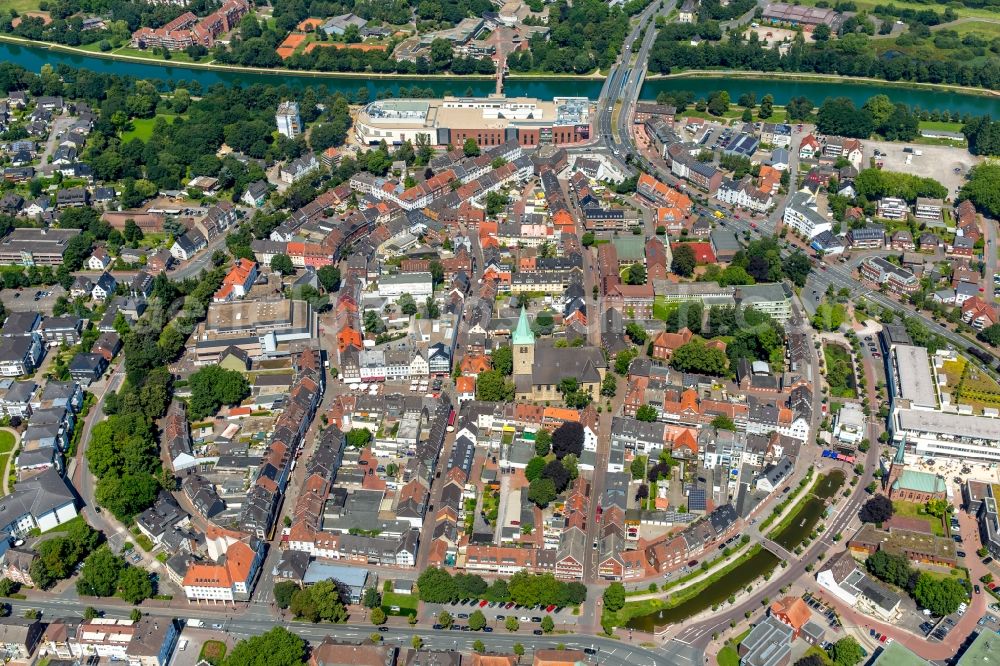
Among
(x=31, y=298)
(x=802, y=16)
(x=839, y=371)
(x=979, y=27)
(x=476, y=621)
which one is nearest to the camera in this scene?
(x=476, y=621)

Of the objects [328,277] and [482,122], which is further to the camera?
[482,122]

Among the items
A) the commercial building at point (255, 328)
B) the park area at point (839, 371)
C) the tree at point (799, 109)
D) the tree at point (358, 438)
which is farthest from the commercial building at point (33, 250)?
the tree at point (799, 109)

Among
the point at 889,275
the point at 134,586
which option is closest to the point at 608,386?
the point at 889,275

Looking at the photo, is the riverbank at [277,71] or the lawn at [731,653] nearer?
the lawn at [731,653]

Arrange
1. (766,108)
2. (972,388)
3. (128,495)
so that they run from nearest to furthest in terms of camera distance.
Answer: (128,495) → (972,388) → (766,108)

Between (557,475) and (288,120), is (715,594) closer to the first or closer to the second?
(557,475)

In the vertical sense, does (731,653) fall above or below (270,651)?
below

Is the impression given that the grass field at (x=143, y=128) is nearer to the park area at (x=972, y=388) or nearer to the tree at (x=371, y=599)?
the tree at (x=371, y=599)
